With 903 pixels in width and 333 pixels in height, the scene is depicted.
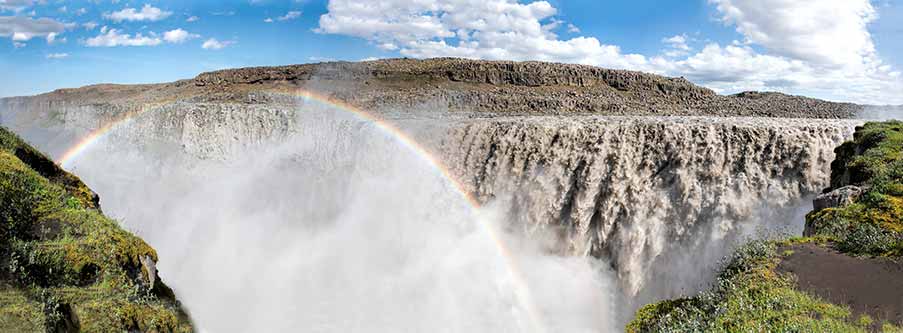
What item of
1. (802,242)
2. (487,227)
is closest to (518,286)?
(487,227)

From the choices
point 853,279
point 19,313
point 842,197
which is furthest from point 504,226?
Answer: point 19,313

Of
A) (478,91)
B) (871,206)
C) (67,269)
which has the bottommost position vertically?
(67,269)

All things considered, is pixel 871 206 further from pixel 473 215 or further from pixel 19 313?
pixel 473 215

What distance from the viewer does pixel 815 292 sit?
6254 millimetres

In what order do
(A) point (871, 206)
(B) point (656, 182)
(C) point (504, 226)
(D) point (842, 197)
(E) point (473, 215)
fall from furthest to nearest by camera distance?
(E) point (473, 215)
(C) point (504, 226)
(B) point (656, 182)
(D) point (842, 197)
(A) point (871, 206)

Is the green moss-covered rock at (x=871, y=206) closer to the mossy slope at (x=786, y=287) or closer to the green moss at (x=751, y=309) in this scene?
the mossy slope at (x=786, y=287)

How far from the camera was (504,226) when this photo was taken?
1888 centimetres

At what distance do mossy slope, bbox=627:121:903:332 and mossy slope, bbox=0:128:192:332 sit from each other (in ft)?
18.8

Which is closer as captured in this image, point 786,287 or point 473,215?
point 786,287

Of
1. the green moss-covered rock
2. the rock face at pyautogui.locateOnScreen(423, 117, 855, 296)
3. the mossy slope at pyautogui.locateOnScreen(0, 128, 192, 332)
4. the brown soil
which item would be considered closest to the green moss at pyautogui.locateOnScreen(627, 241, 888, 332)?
the brown soil

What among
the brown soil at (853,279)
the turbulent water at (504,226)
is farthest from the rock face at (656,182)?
the brown soil at (853,279)

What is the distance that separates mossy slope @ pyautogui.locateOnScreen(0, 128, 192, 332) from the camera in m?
4.84

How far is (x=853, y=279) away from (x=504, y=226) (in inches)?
504

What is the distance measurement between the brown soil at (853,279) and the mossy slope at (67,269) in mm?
7411
